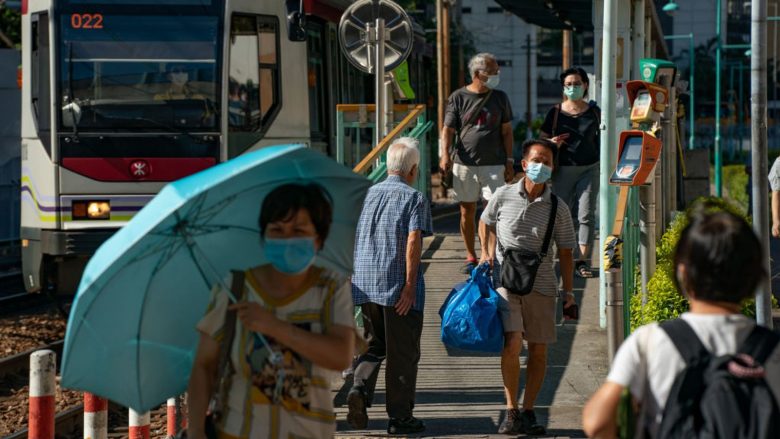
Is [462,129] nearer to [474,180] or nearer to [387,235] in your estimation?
[474,180]

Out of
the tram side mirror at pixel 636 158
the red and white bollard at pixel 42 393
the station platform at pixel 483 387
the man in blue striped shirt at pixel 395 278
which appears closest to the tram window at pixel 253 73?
the station platform at pixel 483 387

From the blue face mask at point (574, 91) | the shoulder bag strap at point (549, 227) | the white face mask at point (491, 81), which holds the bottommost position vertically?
the shoulder bag strap at point (549, 227)

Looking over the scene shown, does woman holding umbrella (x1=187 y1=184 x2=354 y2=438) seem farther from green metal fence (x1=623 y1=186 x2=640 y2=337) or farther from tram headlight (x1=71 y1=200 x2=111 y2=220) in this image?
tram headlight (x1=71 y1=200 x2=111 y2=220)

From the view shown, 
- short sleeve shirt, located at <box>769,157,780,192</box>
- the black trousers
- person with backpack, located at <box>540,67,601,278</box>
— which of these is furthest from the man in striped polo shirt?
short sleeve shirt, located at <box>769,157,780,192</box>

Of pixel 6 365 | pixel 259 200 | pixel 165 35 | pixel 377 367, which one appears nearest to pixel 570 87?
pixel 165 35

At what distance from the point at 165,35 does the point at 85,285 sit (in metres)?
8.22

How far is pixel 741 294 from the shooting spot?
3.34 metres

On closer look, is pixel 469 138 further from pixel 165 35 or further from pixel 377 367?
pixel 377 367

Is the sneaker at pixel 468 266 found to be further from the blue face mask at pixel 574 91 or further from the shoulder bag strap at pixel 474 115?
the blue face mask at pixel 574 91

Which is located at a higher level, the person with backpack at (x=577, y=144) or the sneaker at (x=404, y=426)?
the person with backpack at (x=577, y=144)

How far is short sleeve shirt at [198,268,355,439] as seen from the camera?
3910 millimetres

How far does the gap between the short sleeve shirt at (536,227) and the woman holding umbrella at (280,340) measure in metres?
3.40

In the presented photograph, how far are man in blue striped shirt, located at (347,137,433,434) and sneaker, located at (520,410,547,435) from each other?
57 cm

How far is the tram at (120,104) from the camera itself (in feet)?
38.8
